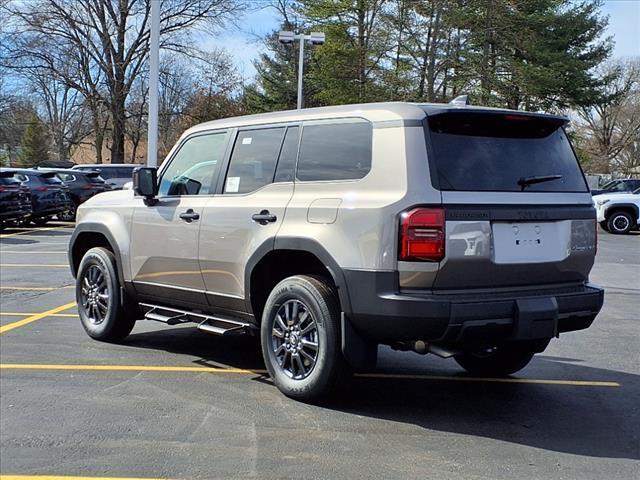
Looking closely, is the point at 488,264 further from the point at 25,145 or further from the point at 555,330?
the point at 25,145

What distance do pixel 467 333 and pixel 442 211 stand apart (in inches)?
29.0

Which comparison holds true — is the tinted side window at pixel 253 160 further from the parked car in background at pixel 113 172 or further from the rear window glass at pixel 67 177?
the parked car in background at pixel 113 172

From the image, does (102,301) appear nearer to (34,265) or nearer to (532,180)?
(532,180)

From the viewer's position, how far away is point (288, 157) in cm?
495

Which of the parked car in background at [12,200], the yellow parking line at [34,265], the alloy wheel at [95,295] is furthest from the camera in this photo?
the parked car in background at [12,200]

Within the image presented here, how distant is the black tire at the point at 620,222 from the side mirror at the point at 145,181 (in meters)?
20.8

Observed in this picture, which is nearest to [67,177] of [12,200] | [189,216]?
[12,200]

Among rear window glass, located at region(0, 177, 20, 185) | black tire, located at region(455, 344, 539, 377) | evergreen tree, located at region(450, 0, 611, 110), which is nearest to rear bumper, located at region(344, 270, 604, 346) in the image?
black tire, located at region(455, 344, 539, 377)

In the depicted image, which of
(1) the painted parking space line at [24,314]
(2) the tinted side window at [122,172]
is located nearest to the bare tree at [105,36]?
(2) the tinted side window at [122,172]

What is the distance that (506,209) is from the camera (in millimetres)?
4211

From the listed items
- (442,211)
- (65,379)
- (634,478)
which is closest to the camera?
(634,478)

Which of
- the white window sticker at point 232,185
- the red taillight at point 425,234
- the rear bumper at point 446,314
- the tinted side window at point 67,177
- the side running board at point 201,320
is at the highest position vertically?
the tinted side window at point 67,177

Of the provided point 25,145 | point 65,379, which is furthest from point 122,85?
point 65,379

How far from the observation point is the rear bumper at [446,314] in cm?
398
